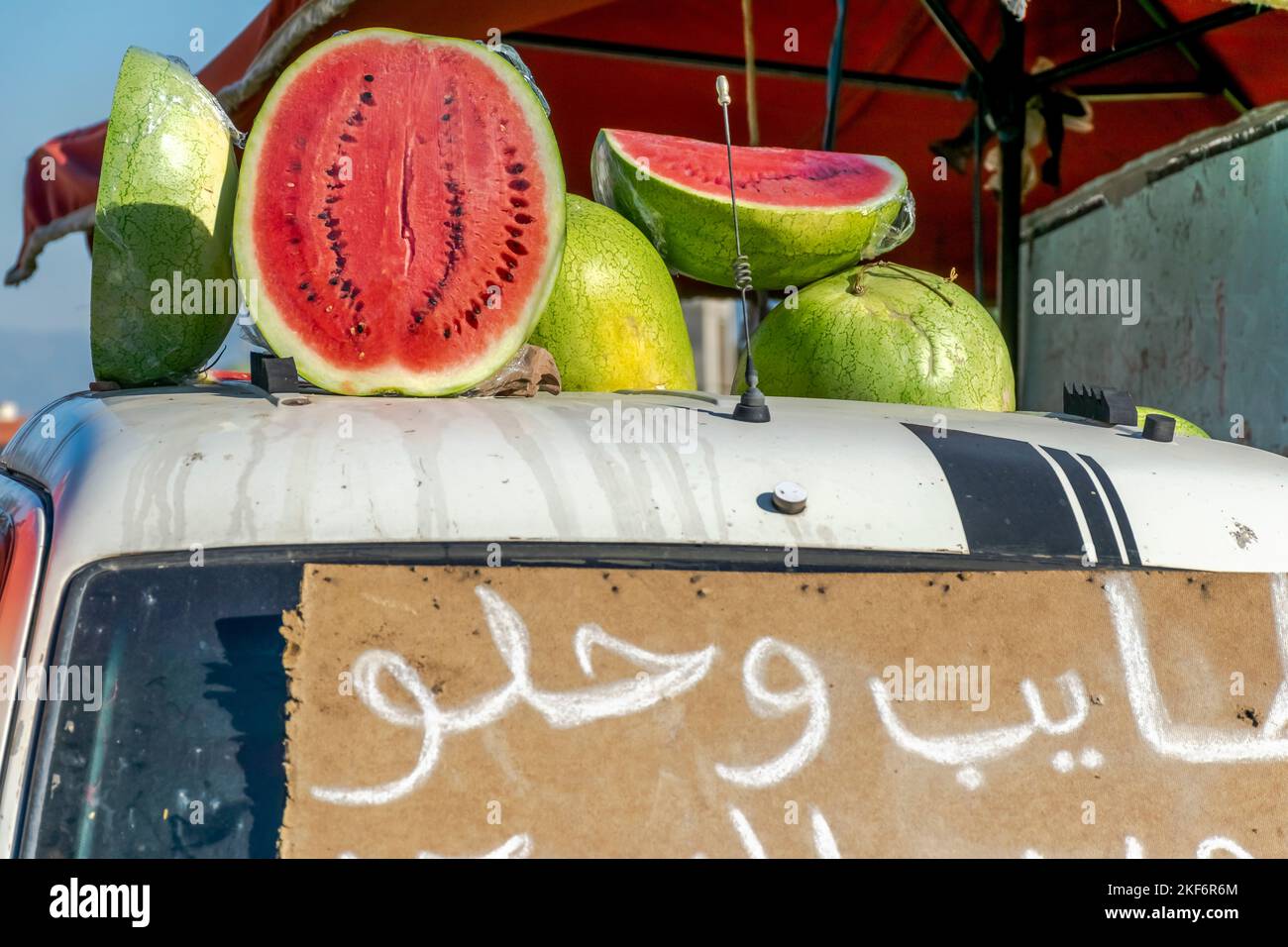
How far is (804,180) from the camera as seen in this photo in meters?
3.09

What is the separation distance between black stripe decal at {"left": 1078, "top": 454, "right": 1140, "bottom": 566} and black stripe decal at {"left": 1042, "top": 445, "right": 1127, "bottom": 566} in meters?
0.01

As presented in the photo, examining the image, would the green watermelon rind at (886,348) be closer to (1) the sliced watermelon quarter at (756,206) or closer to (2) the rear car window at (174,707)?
(1) the sliced watermelon quarter at (756,206)

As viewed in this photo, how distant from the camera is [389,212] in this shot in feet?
6.89

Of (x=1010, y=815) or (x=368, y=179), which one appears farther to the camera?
(x=368, y=179)

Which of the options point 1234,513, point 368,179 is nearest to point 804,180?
point 368,179

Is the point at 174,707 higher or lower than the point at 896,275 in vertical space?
lower

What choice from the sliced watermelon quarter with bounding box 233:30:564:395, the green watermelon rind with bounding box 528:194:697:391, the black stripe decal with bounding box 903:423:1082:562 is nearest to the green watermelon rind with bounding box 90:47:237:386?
the sliced watermelon quarter with bounding box 233:30:564:395

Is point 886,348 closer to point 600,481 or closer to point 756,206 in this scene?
point 756,206

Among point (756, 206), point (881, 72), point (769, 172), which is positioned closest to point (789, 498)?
point (756, 206)

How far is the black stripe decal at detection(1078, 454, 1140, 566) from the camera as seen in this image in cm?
163

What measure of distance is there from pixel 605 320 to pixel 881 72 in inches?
169
